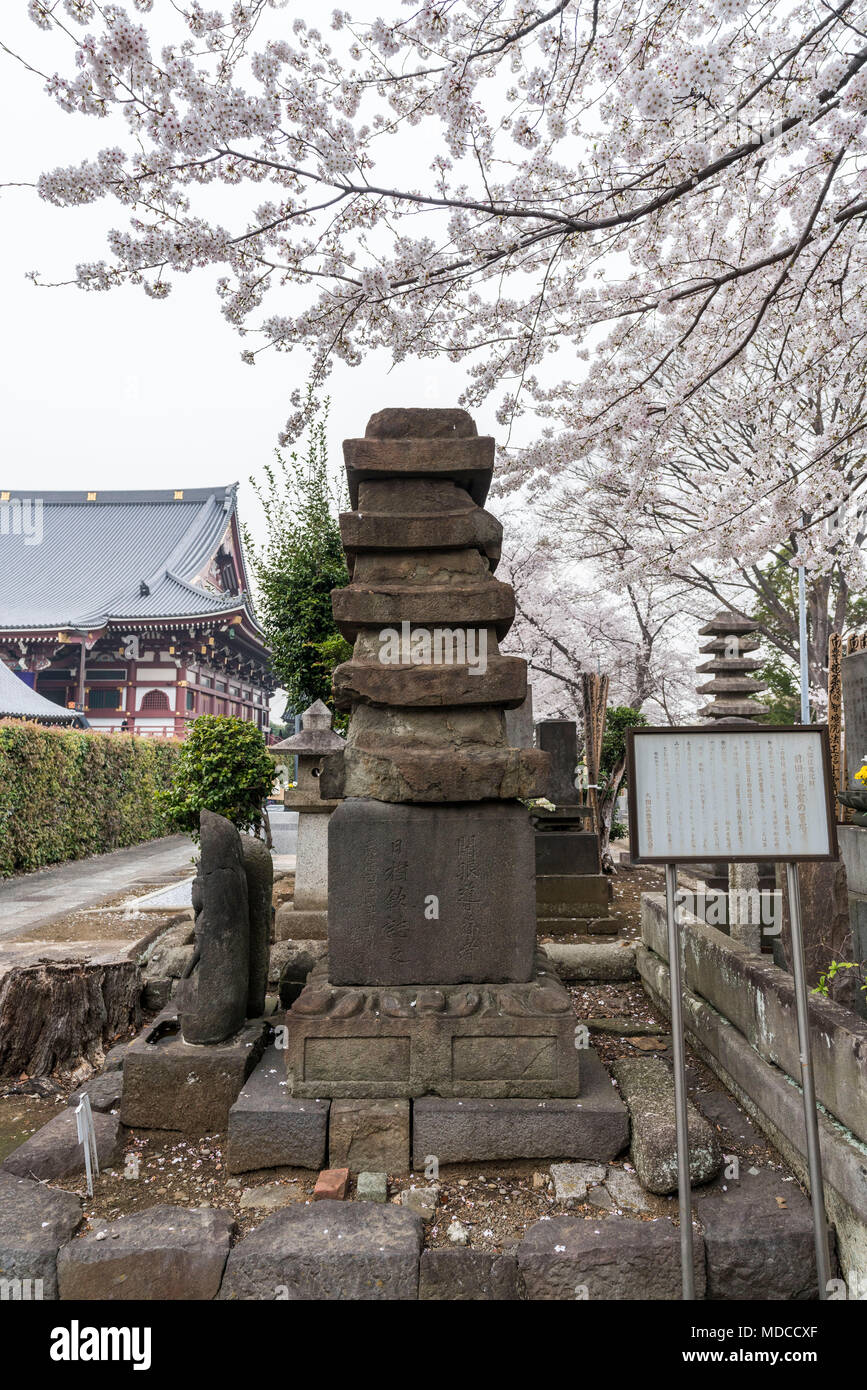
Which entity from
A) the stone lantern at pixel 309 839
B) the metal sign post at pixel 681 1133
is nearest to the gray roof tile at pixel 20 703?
the stone lantern at pixel 309 839

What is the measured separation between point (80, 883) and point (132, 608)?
1448 cm

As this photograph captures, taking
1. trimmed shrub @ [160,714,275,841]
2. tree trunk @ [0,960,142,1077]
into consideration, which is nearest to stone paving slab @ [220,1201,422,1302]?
tree trunk @ [0,960,142,1077]

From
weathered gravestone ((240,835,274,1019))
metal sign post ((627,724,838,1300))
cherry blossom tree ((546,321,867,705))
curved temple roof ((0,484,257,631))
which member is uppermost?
curved temple roof ((0,484,257,631))

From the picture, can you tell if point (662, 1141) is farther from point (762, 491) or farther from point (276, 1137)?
point (762, 491)

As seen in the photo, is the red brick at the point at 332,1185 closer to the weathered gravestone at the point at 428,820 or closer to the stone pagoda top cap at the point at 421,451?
the weathered gravestone at the point at 428,820

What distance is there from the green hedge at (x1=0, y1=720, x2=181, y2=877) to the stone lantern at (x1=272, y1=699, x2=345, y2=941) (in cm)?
277

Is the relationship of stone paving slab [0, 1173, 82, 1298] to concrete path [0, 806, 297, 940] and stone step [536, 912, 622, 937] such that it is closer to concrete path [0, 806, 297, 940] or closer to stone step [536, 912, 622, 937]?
stone step [536, 912, 622, 937]

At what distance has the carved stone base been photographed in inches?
118

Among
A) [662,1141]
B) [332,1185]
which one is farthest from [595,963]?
[332,1185]

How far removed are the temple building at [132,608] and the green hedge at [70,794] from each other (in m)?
3.53

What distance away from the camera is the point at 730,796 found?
2.50m

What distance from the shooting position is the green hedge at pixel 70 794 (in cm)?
1145
